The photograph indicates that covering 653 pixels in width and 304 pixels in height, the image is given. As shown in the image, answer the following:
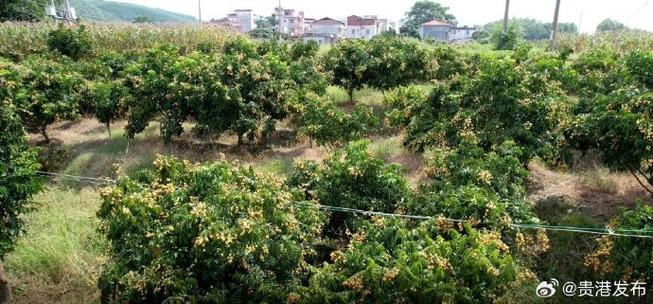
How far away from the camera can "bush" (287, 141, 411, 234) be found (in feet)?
19.1

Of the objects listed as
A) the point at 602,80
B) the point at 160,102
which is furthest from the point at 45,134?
the point at 602,80

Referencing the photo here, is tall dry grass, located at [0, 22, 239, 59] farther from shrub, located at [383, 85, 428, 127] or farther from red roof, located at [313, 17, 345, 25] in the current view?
red roof, located at [313, 17, 345, 25]

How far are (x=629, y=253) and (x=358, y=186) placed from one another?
109 inches

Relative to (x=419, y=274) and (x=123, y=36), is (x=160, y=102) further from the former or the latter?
(x=123, y=36)

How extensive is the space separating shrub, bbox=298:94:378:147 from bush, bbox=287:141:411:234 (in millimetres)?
3323

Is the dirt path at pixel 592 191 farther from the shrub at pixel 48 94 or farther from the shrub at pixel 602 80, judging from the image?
the shrub at pixel 48 94

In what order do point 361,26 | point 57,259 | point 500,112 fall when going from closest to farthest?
point 57,259
point 500,112
point 361,26

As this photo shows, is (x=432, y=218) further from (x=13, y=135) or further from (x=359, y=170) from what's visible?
(x=13, y=135)

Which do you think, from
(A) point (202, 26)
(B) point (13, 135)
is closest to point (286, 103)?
(B) point (13, 135)

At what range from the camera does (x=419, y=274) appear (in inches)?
159

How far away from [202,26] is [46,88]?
11.2 metres

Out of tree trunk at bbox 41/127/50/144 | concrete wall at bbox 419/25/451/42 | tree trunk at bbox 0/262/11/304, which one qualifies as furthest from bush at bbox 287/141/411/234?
concrete wall at bbox 419/25/451/42

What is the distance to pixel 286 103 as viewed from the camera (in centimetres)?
1012

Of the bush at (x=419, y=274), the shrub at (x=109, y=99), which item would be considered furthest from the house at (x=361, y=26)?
the bush at (x=419, y=274)
